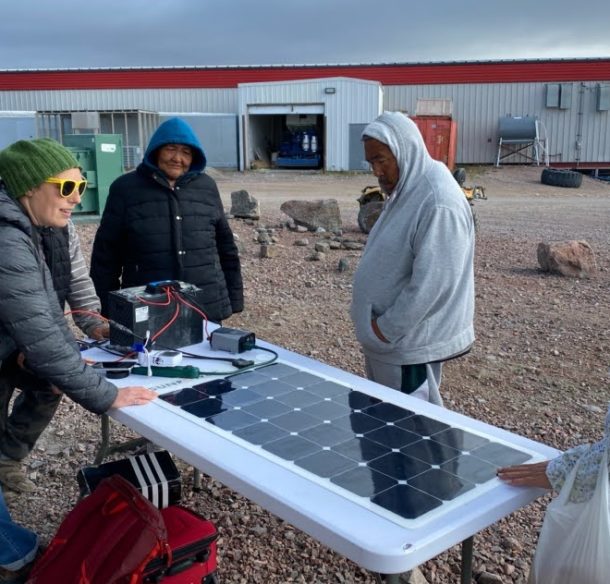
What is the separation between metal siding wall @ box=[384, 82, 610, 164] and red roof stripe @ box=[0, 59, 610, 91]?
41 cm

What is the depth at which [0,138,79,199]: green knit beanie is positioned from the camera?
2791 mm

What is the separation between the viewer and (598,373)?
240 inches

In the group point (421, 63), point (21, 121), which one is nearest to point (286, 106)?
point (421, 63)

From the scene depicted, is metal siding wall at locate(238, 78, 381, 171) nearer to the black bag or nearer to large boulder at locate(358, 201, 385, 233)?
large boulder at locate(358, 201, 385, 233)

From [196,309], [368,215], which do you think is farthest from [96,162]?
[196,309]

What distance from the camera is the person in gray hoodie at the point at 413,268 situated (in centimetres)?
307

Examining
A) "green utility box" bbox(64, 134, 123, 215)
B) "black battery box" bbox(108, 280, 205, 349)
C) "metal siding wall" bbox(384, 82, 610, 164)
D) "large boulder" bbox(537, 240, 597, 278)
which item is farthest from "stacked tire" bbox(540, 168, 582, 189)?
"black battery box" bbox(108, 280, 205, 349)

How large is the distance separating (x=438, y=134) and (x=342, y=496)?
23.9m

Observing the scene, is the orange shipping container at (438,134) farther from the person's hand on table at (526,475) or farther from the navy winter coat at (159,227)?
the person's hand on table at (526,475)

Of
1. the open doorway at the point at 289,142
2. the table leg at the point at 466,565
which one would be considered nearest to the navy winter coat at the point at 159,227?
the table leg at the point at 466,565

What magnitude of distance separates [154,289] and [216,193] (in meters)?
1.26

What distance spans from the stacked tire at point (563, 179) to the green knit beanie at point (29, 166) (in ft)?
79.0

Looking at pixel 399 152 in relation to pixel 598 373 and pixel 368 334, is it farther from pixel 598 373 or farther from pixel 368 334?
pixel 598 373

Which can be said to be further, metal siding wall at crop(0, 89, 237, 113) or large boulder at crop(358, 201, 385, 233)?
metal siding wall at crop(0, 89, 237, 113)
